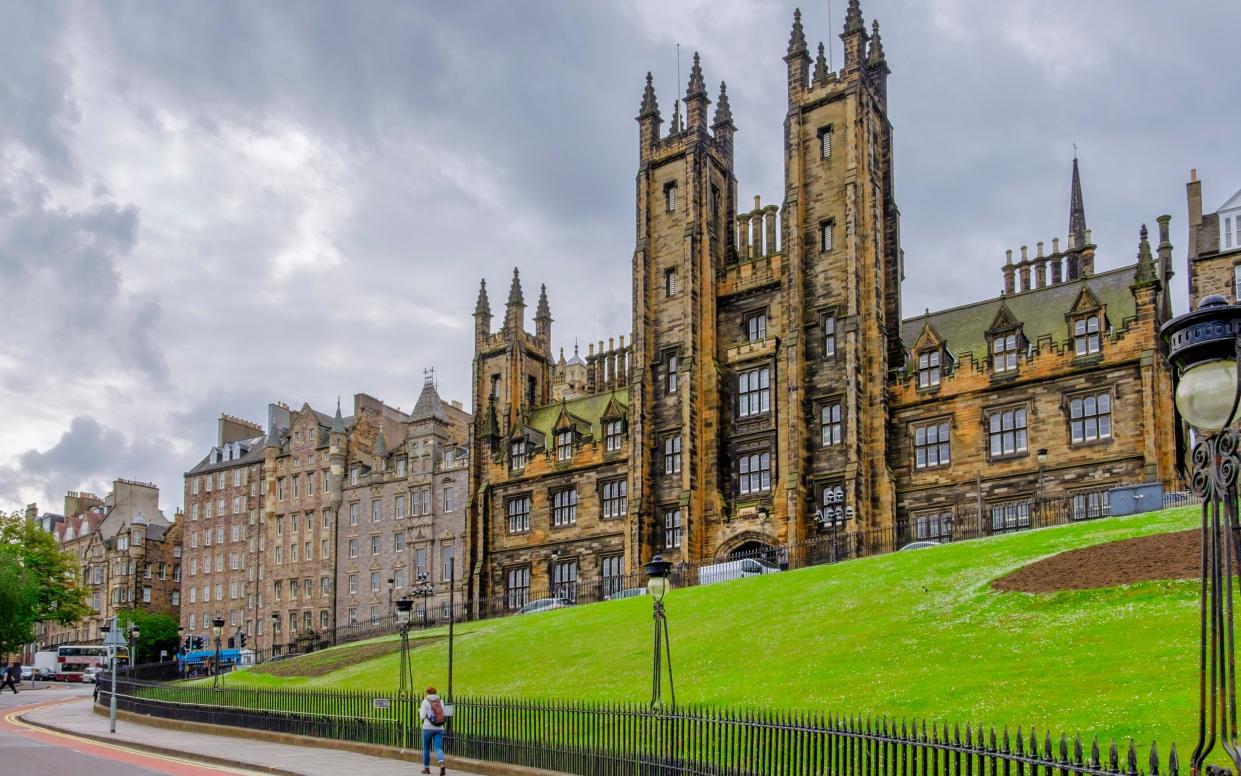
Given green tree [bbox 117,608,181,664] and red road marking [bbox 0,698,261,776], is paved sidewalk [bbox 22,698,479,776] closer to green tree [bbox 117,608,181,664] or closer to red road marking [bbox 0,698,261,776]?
red road marking [bbox 0,698,261,776]

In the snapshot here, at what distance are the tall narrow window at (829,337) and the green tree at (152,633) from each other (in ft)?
208

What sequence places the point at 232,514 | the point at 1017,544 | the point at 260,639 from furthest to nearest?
the point at 232,514, the point at 260,639, the point at 1017,544

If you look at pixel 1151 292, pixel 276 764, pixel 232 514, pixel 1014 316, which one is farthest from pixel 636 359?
pixel 232 514

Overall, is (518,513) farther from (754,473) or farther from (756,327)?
(756,327)

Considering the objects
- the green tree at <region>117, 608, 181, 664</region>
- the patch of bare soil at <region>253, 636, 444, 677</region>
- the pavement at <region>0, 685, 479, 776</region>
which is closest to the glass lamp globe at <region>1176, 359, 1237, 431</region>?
the pavement at <region>0, 685, 479, 776</region>

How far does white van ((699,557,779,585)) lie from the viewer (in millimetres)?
51094

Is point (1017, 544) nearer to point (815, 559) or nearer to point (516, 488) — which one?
point (815, 559)

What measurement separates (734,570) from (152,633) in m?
62.5

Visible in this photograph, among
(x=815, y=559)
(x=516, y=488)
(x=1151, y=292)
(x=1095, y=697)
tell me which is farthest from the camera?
(x=516, y=488)

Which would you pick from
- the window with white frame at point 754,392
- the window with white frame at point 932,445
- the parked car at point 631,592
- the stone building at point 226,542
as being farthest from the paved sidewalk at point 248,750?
the stone building at point 226,542

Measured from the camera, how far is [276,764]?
25156mm

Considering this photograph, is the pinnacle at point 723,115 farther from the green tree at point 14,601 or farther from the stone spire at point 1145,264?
the green tree at point 14,601

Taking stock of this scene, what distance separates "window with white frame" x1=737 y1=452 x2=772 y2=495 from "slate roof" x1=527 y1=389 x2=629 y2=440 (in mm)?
11724

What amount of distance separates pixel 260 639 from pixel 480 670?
54.0 metres
